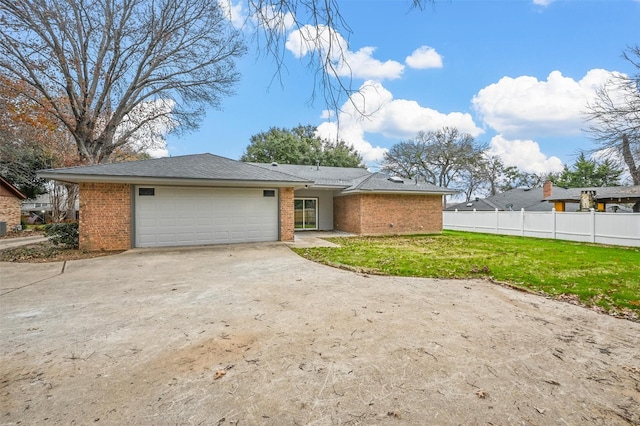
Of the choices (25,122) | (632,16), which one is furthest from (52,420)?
(25,122)

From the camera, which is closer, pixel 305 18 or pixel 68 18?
pixel 305 18

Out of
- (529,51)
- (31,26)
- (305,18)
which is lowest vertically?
(305,18)

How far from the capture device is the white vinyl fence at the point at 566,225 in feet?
35.6

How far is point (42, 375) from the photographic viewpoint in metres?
2.52

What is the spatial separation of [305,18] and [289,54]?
0.31 metres

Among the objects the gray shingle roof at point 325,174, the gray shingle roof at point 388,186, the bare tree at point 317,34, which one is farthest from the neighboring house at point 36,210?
the bare tree at point 317,34

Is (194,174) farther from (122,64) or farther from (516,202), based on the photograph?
(516,202)

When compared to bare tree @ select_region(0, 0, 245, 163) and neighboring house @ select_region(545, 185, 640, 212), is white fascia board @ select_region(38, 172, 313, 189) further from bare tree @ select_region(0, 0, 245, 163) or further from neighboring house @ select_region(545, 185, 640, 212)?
neighboring house @ select_region(545, 185, 640, 212)

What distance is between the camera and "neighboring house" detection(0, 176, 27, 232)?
58.1 ft

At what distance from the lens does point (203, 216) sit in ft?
36.0

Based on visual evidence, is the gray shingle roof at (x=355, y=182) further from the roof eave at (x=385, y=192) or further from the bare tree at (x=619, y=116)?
the bare tree at (x=619, y=116)

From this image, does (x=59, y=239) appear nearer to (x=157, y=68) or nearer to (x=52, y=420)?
(x=157, y=68)

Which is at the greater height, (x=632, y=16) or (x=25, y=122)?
(x=632, y=16)

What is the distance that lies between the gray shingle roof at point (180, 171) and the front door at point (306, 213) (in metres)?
4.81
